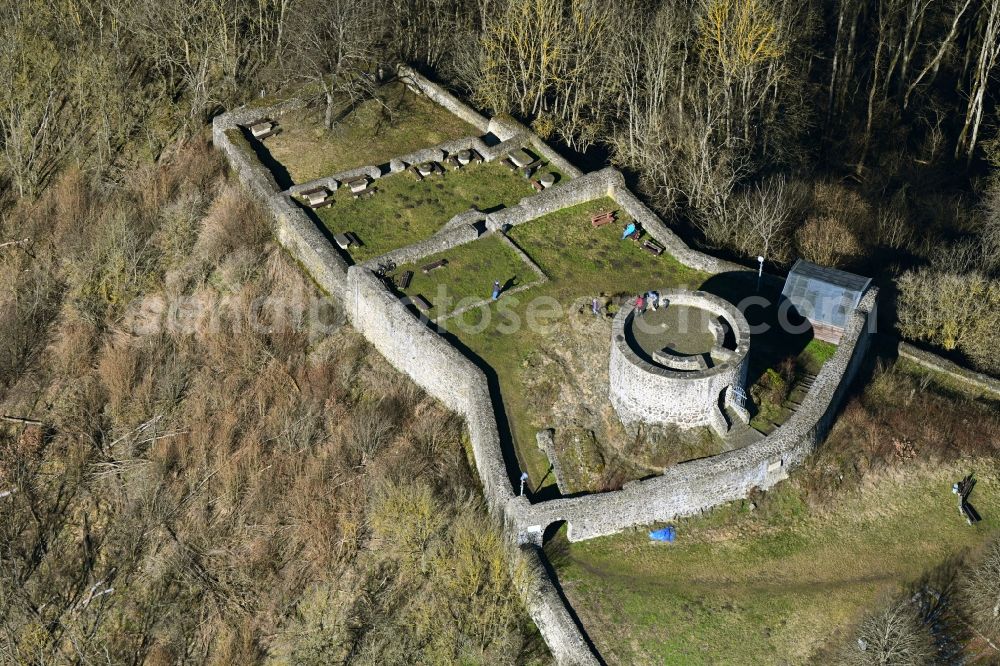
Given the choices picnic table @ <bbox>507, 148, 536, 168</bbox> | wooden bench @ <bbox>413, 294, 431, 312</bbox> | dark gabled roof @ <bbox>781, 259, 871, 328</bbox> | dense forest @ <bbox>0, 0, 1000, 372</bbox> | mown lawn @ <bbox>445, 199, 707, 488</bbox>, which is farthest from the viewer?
picnic table @ <bbox>507, 148, 536, 168</bbox>

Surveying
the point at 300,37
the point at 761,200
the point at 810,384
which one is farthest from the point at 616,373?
the point at 300,37

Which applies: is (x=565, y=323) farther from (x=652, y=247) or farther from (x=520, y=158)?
(x=520, y=158)

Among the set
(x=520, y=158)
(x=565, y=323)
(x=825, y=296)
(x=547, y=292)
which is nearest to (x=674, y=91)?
(x=520, y=158)

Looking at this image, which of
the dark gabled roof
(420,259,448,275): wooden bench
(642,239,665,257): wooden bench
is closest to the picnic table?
(642,239,665,257): wooden bench

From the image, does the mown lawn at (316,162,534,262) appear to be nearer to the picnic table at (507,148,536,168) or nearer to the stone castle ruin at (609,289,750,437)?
the picnic table at (507,148,536,168)

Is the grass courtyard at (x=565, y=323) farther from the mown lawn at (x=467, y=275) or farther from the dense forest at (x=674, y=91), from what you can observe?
the dense forest at (x=674, y=91)

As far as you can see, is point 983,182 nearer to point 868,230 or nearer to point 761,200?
point 868,230

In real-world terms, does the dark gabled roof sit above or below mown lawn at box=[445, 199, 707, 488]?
above
